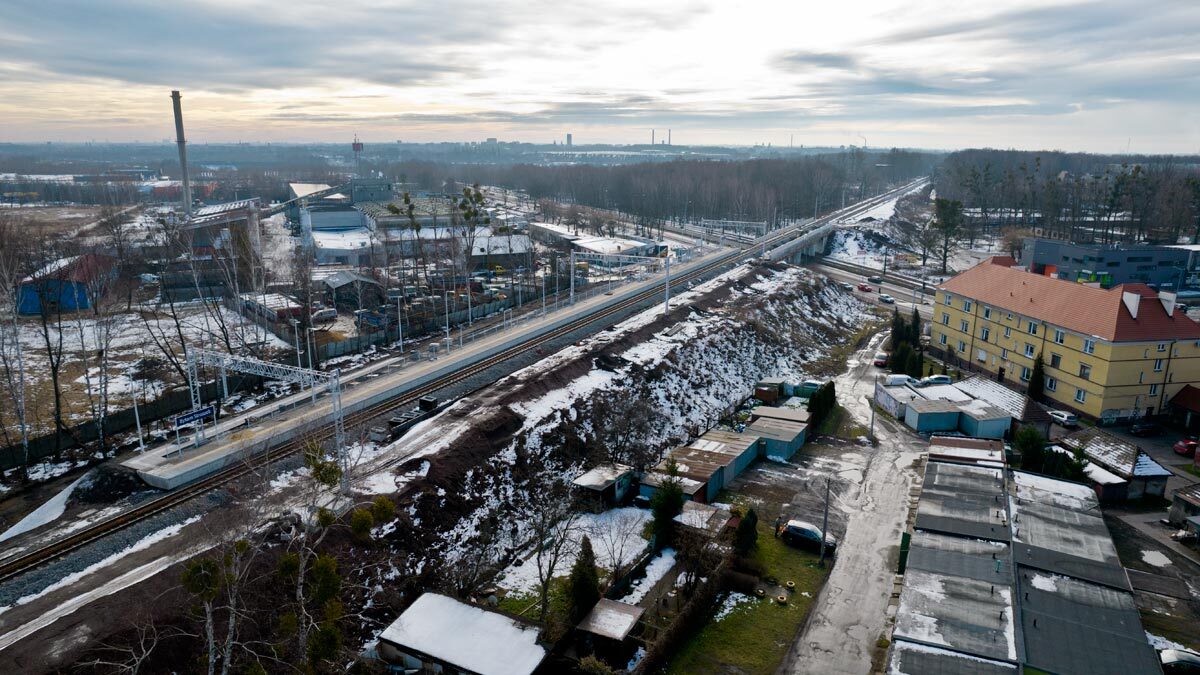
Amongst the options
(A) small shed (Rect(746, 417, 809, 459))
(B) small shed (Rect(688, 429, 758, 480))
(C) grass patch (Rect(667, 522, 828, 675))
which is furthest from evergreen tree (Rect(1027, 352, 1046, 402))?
(C) grass patch (Rect(667, 522, 828, 675))

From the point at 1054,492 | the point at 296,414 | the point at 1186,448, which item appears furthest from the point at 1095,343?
the point at 296,414

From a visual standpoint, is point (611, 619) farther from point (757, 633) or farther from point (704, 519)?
point (704, 519)

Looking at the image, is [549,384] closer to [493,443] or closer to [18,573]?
[493,443]

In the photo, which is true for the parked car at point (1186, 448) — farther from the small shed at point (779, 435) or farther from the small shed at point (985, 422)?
the small shed at point (779, 435)

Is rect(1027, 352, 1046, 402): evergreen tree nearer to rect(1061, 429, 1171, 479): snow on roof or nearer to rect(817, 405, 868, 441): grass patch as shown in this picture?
rect(1061, 429, 1171, 479): snow on roof

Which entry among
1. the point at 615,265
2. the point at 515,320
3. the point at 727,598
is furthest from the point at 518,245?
the point at 727,598

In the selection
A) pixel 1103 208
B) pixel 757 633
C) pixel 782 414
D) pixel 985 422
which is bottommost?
pixel 757 633
